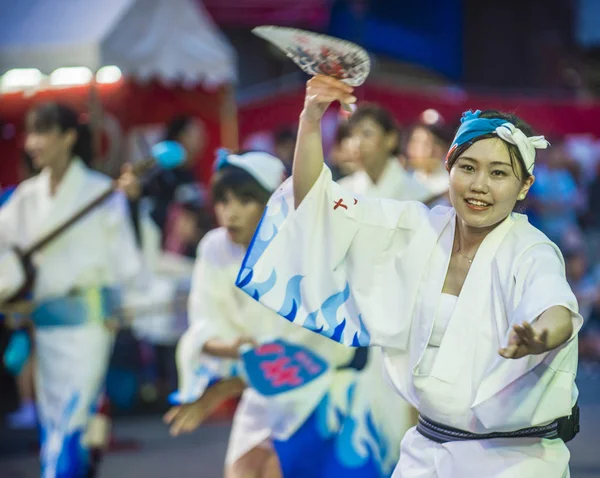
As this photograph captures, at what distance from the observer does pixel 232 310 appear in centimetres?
468

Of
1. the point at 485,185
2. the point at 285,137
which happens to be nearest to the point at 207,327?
the point at 485,185

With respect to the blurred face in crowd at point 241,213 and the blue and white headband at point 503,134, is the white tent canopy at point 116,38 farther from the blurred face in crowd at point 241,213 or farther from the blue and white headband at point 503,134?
the blue and white headband at point 503,134

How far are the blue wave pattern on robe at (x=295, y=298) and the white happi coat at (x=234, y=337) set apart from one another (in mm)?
1105

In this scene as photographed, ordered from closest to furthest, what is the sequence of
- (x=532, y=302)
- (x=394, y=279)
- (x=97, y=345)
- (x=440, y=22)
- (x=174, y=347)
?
1. (x=532, y=302)
2. (x=394, y=279)
3. (x=97, y=345)
4. (x=174, y=347)
5. (x=440, y=22)

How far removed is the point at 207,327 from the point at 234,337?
12cm

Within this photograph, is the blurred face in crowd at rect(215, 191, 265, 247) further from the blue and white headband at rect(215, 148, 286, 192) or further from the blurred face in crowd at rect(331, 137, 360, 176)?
the blurred face in crowd at rect(331, 137, 360, 176)

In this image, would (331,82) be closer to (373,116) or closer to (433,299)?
(433,299)

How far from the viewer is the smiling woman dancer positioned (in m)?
2.96

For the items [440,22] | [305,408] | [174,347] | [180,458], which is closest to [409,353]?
→ [305,408]

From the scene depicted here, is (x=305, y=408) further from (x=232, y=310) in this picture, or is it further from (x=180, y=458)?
(x=180, y=458)

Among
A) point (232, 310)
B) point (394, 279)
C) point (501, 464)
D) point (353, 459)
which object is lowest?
point (353, 459)

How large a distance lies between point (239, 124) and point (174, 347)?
8.56ft

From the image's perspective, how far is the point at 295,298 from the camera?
3.34m

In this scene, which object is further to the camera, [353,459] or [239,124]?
[239,124]
